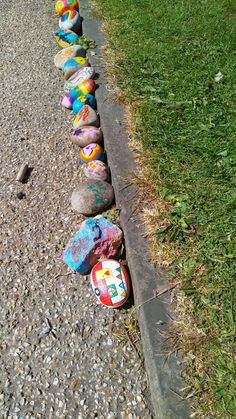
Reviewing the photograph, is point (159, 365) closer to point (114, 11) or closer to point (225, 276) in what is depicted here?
point (225, 276)

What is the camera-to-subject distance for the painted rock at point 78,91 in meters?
3.91

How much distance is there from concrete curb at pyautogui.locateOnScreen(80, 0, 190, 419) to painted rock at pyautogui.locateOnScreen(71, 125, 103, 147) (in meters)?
0.08

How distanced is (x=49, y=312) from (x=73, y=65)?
280 cm

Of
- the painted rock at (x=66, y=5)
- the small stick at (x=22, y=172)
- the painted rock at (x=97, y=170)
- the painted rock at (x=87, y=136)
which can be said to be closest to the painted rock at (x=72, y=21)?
the painted rock at (x=66, y=5)

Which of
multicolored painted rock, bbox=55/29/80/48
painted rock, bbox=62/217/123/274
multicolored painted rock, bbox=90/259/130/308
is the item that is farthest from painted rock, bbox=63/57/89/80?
multicolored painted rock, bbox=90/259/130/308

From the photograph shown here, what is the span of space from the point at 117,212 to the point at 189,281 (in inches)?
32.6

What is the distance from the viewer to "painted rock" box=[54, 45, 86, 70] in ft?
14.6

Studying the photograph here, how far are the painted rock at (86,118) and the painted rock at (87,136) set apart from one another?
70 mm

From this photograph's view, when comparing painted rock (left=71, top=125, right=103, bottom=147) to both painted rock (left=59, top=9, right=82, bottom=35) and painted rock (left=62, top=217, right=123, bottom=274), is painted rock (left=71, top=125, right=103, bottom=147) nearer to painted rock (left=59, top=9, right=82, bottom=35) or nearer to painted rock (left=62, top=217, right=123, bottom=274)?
painted rock (left=62, top=217, right=123, bottom=274)

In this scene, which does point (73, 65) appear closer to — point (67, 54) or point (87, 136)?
point (67, 54)

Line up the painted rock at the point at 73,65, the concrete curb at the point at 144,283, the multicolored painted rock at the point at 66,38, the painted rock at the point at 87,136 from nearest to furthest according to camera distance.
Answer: the concrete curb at the point at 144,283 → the painted rock at the point at 87,136 → the painted rock at the point at 73,65 → the multicolored painted rock at the point at 66,38

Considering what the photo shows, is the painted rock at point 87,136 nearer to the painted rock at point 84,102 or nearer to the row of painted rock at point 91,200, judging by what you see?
the row of painted rock at point 91,200

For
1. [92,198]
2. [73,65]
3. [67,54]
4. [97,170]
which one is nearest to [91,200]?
[92,198]

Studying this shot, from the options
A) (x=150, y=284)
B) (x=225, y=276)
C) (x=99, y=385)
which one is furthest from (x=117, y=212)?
(x=99, y=385)
